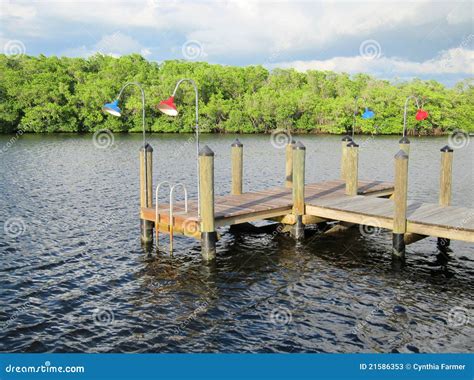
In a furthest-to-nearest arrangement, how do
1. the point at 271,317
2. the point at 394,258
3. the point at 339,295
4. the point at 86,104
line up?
1. the point at 86,104
2. the point at 394,258
3. the point at 339,295
4. the point at 271,317

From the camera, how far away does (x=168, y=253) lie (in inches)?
594

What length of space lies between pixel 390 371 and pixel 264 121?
72.6 metres

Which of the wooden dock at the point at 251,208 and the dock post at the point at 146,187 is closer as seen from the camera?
the wooden dock at the point at 251,208

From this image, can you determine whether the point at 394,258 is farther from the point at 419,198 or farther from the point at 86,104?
the point at 86,104

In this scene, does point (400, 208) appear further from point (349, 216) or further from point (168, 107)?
point (168, 107)

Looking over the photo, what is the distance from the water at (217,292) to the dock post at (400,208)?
1.48ft

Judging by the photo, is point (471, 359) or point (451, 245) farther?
point (451, 245)

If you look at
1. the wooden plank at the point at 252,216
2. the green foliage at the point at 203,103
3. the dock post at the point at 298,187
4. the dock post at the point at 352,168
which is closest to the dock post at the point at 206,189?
the wooden plank at the point at 252,216

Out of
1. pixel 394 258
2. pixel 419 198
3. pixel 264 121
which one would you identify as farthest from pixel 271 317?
pixel 264 121

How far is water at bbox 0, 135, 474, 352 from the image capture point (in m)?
9.84

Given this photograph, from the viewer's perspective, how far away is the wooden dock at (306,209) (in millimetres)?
13445

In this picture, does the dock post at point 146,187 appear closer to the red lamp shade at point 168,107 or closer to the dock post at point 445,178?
the red lamp shade at point 168,107

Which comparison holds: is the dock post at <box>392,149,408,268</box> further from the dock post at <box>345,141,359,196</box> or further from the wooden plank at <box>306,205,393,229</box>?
the dock post at <box>345,141,359,196</box>

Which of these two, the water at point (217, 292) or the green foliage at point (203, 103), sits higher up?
the green foliage at point (203, 103)
